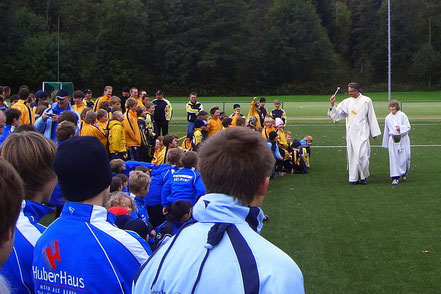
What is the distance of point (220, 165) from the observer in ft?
8.12

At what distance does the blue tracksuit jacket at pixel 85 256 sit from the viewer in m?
2.90

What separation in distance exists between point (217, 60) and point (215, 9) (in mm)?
6956

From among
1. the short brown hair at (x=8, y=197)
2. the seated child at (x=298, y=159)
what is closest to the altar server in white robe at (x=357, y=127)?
the seated child at (x=298, y=159)

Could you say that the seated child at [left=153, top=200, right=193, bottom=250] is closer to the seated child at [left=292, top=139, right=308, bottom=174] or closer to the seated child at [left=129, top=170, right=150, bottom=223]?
the seated child at [left=129, top=170, right=150, bottom=223]

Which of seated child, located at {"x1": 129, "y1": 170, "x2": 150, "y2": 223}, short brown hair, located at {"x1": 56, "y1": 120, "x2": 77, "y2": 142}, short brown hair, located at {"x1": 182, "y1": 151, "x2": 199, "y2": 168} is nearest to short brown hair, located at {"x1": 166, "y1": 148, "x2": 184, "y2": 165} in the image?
short brown hair, located at {"x1": 182, "y1": 151, "x2": 199, "y2": 168}

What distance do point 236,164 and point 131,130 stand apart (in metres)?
11.0

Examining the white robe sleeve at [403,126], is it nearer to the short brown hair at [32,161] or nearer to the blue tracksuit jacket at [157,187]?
the blue tracksuit jacket at [157,187]

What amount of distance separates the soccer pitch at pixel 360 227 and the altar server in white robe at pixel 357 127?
1.35 feet

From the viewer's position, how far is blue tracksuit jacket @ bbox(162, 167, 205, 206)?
7.30 meters

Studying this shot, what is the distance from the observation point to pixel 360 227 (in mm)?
10016

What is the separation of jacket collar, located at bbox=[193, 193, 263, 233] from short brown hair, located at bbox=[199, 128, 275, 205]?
0.13 ft

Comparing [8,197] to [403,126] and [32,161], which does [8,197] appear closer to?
[32,161]

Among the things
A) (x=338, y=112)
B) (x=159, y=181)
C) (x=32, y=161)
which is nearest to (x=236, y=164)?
(x=32, y=161)

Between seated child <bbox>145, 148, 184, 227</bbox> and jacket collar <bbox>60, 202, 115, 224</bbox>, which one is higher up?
jacket collar <bbox>60, 202, 115, 224</bbox>
